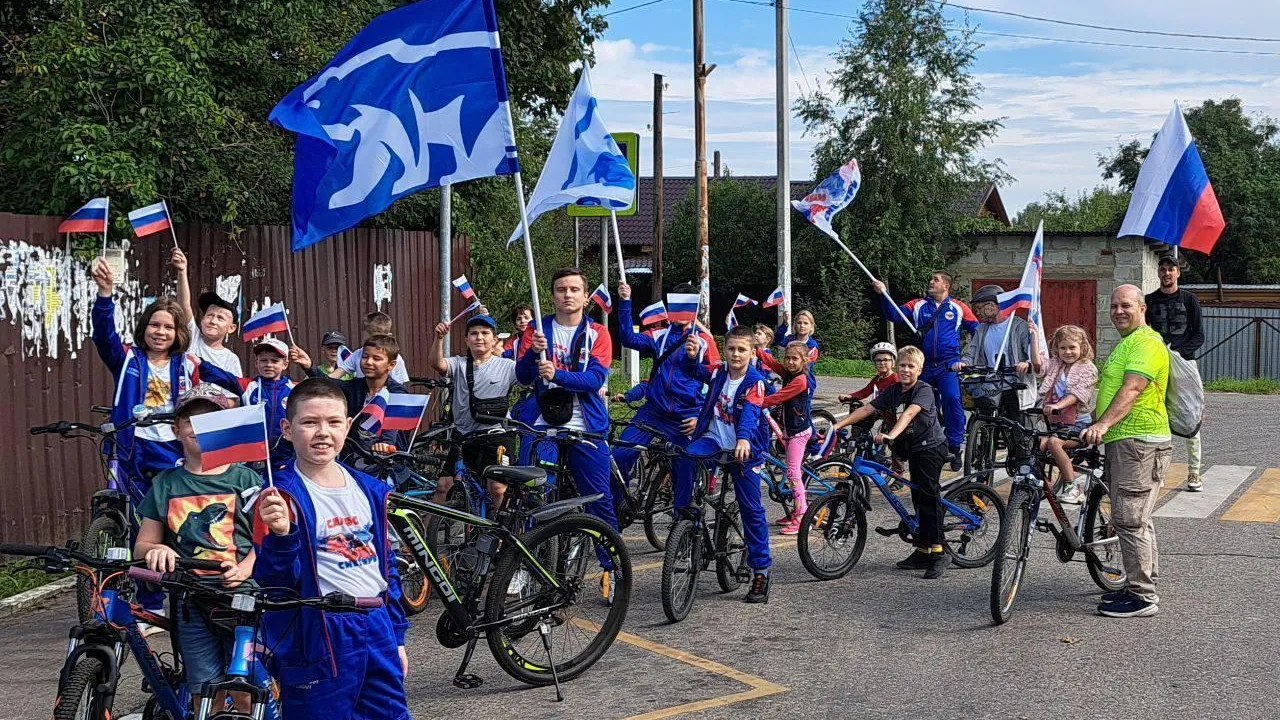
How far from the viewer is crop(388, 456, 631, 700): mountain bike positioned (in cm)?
595

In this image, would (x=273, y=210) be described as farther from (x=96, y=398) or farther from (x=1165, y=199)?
(x=1165, y=199)

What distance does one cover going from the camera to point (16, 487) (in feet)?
29.7

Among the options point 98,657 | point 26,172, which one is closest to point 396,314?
point 26,172

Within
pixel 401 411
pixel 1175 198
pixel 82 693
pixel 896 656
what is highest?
pixel 1175 198

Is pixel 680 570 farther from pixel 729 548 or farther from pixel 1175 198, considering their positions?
pixel 1175 198

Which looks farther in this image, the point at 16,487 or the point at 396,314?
the point at 396,314

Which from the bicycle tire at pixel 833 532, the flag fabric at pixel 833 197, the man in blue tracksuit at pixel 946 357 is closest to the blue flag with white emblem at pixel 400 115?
the bicycle tire at pixel 833 532

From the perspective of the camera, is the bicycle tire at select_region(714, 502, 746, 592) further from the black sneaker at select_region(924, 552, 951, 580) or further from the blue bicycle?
the black sneaker at select_region(924, 552, 951, 580)

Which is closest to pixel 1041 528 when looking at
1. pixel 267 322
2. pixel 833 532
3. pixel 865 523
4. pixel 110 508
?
pixel 865 523

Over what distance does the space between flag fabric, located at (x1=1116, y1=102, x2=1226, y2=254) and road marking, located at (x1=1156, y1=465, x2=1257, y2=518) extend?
2263 mm

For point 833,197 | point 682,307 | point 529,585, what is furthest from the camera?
point 833,197

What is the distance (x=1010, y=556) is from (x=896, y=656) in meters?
1.14

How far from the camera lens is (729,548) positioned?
828cm

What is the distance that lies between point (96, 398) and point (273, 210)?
372cm
